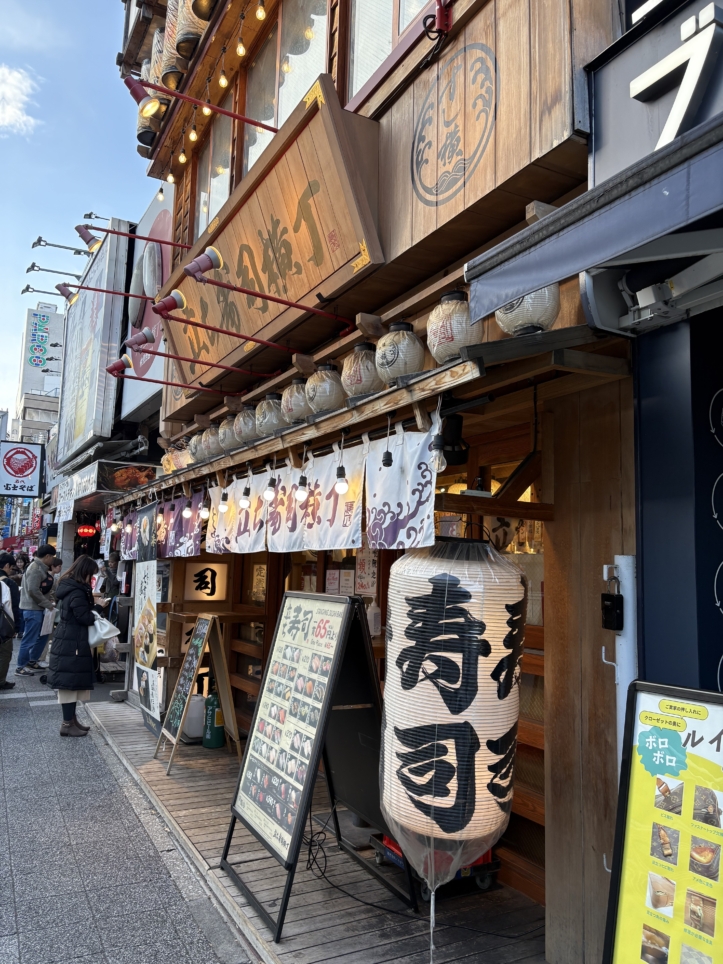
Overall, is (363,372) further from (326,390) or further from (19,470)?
(19,470)

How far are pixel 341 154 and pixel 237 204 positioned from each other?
220cm

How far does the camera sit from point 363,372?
5.42 m

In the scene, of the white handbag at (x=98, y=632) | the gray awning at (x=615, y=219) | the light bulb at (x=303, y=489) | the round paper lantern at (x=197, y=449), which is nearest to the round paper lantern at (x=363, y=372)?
the light bulb at (x=303, y=489)

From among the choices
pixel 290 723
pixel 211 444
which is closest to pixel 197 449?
pixel 211 444

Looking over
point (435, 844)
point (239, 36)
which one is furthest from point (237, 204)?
point (435, 844)

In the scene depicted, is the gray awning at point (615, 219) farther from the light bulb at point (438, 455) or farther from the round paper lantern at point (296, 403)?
the round paper lantern at point (296, 403)

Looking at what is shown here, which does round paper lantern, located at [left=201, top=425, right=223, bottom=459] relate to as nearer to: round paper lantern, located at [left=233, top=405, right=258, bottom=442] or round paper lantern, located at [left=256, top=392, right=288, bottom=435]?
round paper lantern, located at [left=233, top=405, right=258, bottom=442]

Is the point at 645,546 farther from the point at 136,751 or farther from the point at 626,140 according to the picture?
the point at 136,751

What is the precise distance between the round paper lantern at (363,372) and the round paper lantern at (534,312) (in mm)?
1773

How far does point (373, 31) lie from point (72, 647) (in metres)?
8.08

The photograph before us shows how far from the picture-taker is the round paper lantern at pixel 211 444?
8.59m

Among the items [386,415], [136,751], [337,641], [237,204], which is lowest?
[136,751]

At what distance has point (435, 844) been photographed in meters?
3.68

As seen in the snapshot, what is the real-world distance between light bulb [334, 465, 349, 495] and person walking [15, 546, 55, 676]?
10.0 metres
